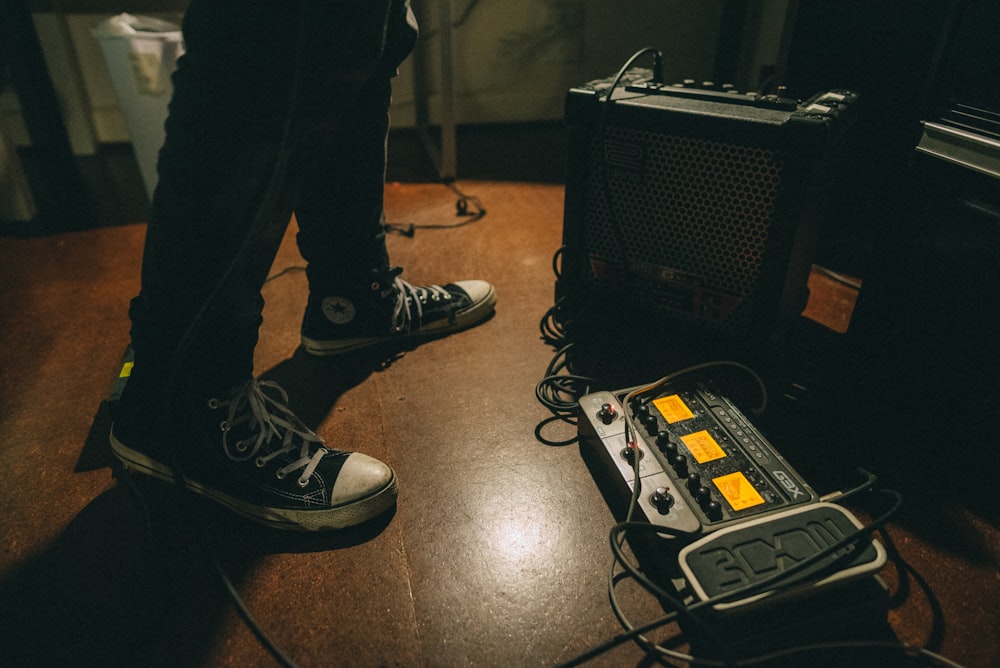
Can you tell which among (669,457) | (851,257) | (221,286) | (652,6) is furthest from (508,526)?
(652,6)

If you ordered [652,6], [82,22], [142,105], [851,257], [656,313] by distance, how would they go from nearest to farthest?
[656,313]
[851,257]
[142,105]
[82,22]
[652,6]

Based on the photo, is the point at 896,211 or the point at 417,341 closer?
the point at 896,211

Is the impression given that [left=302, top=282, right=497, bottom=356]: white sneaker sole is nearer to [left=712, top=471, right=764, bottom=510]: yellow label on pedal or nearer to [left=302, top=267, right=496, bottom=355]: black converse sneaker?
[left=302, top=267, right=496, bottom=355]: black converse sneaker

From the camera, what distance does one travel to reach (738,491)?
65cm

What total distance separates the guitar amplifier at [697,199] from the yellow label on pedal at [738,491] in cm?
31

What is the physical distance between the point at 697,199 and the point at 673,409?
1.05 ft

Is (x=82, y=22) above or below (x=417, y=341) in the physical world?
above

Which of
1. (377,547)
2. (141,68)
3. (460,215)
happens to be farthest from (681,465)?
(141,68)

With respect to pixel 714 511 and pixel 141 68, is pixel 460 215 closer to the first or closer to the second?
pixel 141 68

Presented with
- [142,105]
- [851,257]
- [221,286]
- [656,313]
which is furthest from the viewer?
[142,105]

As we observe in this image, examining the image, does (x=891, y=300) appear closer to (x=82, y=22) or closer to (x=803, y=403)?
(x=803, y=403)

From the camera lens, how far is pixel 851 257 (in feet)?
4.22

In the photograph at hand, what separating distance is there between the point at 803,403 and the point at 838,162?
0.36 metres

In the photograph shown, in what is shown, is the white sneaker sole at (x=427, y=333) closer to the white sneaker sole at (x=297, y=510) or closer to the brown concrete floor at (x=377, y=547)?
the brown concrete floor at (x=377, y=547)
